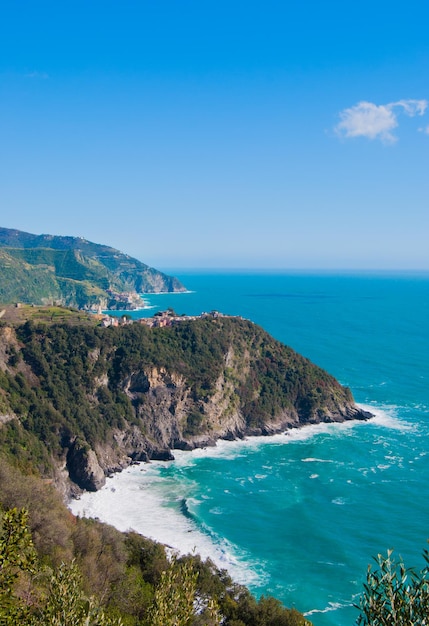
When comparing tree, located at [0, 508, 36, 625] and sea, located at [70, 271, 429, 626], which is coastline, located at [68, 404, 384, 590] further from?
tree, located at [0, 508, 36, 625]

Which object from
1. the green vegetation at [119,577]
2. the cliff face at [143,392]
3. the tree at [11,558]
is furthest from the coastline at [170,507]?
the tree at [11,558]

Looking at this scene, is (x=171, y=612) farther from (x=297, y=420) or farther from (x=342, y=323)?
(x=342, y=323)

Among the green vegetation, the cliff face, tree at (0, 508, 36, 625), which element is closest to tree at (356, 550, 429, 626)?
the green vegetation

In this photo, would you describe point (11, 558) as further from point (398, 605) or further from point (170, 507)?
point (170, 507)

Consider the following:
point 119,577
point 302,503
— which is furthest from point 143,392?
point 119,577

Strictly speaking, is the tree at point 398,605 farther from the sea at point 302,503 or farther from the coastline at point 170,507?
the coastline at point 170,507

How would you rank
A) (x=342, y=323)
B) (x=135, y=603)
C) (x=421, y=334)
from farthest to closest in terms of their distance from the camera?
(x=342, y=323), (x=421, y=334), (x=135, y=603)

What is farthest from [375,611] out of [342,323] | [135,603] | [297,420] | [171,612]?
[342,323]
